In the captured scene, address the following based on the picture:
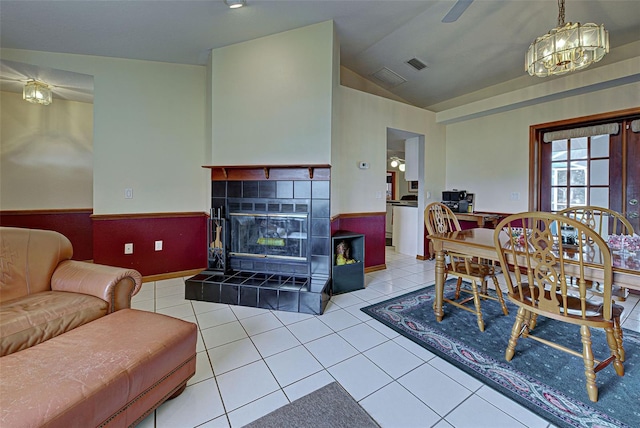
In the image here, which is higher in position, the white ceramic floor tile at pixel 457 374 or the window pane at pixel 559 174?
the window pane at pixel 559 174

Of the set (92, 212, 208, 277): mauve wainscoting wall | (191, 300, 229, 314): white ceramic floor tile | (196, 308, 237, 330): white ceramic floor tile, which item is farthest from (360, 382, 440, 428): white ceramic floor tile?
(92, 212, 208, 277): mauve wainscoting wall

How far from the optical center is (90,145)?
4.09 m

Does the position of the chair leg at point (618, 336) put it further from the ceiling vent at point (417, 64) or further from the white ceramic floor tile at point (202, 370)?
the ceiling vent at point (417, 64)

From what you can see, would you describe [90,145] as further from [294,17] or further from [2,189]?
[294,17]

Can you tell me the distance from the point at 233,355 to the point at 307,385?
613 millimetres

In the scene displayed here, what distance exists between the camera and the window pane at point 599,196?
3.40 metres

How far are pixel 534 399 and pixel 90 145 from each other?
5.73m

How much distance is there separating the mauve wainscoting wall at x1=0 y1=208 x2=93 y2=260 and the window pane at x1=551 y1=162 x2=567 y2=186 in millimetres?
6670

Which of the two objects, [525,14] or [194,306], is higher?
[525,14]

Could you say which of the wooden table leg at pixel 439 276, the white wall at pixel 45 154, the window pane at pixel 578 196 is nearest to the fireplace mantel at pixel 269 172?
the wooden table leg at pixel 439 276

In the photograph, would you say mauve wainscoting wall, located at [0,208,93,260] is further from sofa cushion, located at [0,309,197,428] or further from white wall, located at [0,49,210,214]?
sofa cushion, located at [0,309,197,428]

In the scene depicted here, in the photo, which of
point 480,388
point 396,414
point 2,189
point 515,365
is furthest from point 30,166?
point 515,365

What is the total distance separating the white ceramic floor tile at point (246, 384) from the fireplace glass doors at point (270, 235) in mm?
1337

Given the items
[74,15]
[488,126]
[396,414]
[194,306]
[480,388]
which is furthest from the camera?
[488,126]
